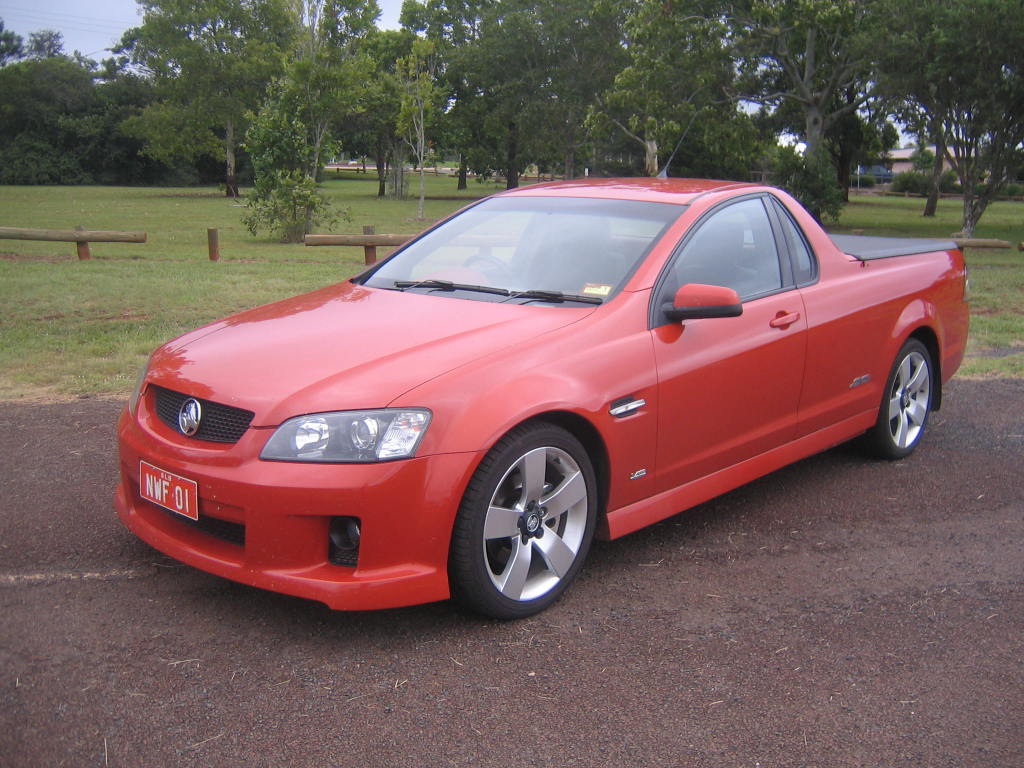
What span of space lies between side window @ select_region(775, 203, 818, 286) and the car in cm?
1

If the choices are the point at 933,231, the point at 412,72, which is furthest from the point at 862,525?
the point at 412,72

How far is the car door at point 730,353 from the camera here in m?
4.21

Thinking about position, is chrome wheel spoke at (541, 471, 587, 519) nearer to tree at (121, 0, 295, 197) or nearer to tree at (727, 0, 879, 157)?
tree at (727, 0, 879, 157)

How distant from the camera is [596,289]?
4273mm

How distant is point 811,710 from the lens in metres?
3.11

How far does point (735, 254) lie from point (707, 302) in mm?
814

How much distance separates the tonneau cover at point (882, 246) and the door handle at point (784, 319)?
2.82 feet

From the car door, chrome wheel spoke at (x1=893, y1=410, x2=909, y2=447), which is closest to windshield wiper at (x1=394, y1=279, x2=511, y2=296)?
the car door

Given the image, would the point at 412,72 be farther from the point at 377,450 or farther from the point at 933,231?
the point at 377,450

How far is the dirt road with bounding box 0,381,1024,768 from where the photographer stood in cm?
290

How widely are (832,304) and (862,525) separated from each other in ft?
3.61

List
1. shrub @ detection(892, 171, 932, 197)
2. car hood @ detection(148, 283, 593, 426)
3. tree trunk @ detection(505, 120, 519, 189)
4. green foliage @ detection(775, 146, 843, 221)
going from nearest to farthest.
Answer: car hood @ detection(148, 283, 593, 426) → green foliage @ detection(775, 146, 843, 221) → tree trunk @ detection(505, 120, 519, 189) → shrub @ detection(892, 171, 932, 197)

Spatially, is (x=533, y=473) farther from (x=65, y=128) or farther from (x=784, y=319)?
(x=65, y=128)

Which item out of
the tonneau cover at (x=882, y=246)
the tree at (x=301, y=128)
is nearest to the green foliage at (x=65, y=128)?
the tree at (x=301, y=128)
